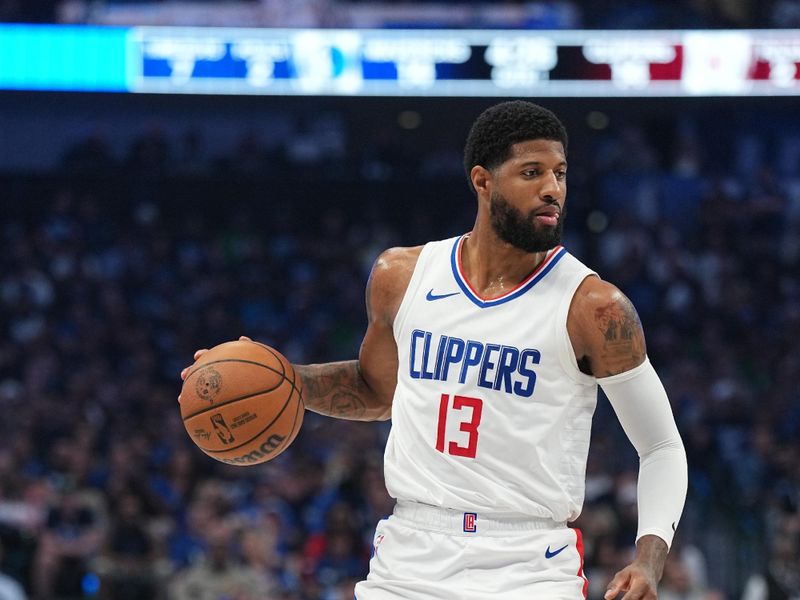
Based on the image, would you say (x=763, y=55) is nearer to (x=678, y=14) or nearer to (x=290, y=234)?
(x=678, y=14)

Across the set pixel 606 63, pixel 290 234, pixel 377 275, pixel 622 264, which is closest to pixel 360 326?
pixel 290 234

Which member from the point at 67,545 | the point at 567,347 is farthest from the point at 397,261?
the point at 67,545

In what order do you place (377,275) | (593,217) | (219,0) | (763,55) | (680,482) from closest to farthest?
(680,482), (377,275), (763,55), (219,0), (593,217)

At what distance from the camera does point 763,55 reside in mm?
10297

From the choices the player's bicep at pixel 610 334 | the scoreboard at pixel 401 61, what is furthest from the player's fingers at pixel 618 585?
the scoreboard at pixel 401 61

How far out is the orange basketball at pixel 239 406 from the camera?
3.53 metres

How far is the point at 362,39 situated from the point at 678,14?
3.28m

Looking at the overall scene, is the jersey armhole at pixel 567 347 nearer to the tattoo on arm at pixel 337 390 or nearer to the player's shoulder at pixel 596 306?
the player's shoulder at pixel 596 306

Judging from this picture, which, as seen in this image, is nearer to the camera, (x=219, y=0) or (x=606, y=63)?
(x=606, y=63)

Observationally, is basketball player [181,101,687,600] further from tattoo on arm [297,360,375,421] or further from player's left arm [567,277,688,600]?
tattoo on arm [297,360,375,421]

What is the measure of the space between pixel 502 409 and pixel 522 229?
0.49 meters

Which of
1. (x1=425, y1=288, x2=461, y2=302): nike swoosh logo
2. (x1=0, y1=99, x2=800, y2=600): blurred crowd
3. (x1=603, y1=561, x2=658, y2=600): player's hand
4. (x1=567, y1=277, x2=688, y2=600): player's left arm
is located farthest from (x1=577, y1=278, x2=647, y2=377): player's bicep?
(x1=0, y1=99, x2=800, y2=600): blurred crowd

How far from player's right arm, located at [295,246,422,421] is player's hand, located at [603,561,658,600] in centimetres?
105

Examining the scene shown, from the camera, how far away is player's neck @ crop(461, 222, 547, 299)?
338 cm
